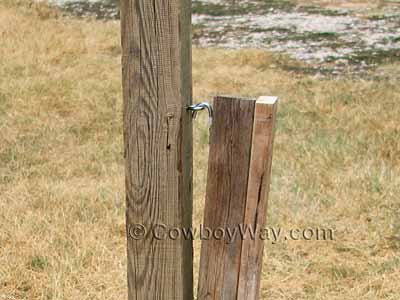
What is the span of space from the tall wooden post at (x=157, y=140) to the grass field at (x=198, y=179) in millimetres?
1532

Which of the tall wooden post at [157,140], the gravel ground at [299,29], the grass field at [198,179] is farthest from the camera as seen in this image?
the gravel ground at [299,29]

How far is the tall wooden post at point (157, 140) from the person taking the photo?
1647 mm

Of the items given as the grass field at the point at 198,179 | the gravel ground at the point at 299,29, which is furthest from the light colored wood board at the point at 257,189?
the gravel ground at the point at 299,29

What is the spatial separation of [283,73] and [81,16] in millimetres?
5847

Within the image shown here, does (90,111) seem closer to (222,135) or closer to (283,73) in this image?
(283,73)

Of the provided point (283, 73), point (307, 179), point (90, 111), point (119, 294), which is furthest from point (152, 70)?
point (283, 73)

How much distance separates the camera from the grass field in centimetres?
340

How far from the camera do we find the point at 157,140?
1708mm

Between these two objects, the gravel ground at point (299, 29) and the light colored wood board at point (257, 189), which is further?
the gravel ground at point (299, 29)

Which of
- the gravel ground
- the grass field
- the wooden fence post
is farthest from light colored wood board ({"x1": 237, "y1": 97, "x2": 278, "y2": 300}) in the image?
the gravel ground

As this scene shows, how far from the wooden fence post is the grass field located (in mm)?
1545

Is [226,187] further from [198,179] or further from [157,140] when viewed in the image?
[198,179]

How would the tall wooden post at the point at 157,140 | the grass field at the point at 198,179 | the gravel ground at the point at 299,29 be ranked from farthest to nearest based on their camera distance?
the gravel ground at the point at 299,29 < the grass field at the point at 198,179 < the tall wooden post at the point at 157,140

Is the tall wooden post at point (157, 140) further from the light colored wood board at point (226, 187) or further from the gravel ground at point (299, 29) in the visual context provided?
the gravel ground at point (299, 29)
